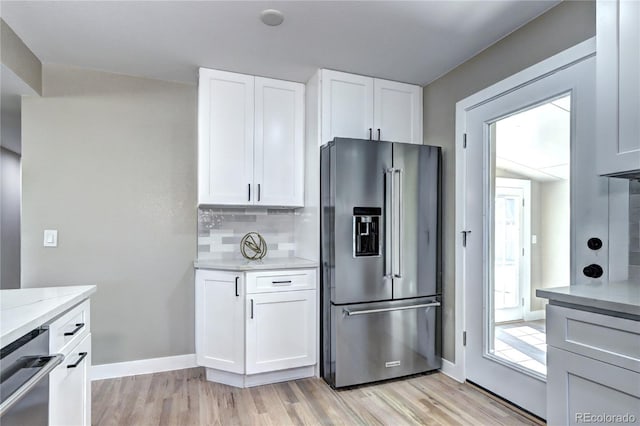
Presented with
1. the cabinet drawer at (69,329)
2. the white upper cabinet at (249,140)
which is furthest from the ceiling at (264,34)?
the cabinet drawer at (69,329)

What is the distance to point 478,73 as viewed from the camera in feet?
8.45

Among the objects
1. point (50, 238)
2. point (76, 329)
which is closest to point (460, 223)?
point (76, 329)

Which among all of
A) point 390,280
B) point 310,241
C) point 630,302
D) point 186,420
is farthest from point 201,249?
point 630,302

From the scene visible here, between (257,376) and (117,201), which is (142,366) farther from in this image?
(117,201)

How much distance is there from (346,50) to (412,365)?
242 centimetres

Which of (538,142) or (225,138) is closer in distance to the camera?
(538,142)

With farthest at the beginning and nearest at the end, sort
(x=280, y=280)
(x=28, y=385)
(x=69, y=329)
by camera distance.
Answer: (x=280, y=280) < (x=69, y=329) < (x=28, y=385)

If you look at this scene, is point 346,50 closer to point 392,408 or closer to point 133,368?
point 392,408

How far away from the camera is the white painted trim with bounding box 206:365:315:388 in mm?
2633

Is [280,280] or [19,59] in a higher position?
[19,59]

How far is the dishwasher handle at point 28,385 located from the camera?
94 cm

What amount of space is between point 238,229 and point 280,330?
39.3 inches

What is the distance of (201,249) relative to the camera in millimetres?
3061

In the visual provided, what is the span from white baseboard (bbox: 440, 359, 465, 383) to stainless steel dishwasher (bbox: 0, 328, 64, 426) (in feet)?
8.23
